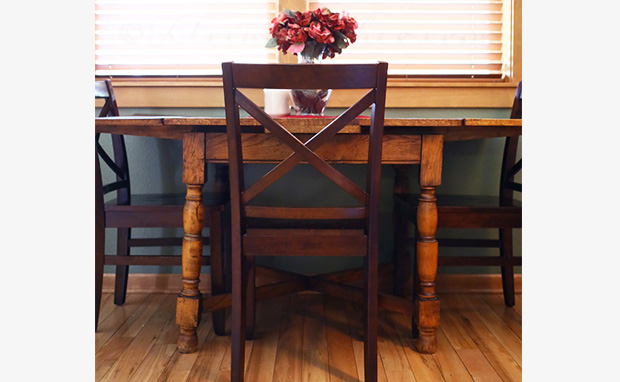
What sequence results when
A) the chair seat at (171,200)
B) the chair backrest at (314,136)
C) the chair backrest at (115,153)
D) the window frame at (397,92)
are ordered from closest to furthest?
the chair backrest at (314,136) → the chair seat at (171,200) → the chair backrest at (115,153) → the window frame at (397,92)

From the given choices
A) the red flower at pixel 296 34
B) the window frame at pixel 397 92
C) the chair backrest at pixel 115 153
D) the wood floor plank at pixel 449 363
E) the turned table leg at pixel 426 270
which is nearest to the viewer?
the wood floor plank at pixel 449 363

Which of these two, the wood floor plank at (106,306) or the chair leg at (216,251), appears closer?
the chair leg at (216,251)

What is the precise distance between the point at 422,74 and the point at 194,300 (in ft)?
4.76

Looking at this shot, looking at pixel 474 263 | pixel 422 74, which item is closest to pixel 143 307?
pixel 474 263

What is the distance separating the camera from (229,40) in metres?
2.32

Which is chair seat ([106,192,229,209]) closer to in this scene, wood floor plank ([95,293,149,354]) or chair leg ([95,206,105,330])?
chair leg ([95,206,105,330])

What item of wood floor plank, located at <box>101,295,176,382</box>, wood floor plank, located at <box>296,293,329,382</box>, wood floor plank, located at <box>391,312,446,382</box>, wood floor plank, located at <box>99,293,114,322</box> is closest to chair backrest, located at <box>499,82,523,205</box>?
wood floor plank, located at <box>391,312,446,382</box>

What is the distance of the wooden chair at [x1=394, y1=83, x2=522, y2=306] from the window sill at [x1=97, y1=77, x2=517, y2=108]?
0.65 feet

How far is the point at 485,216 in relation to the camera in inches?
70.6

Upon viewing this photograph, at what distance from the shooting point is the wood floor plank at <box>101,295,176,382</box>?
148 cm

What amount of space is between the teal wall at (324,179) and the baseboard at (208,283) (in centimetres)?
3

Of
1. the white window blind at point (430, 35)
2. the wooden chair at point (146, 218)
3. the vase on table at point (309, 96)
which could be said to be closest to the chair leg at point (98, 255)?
the wooden chair at point (146, 218)

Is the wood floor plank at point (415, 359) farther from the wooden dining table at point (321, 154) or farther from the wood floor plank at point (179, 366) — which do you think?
the wood floor plank at point (179, 366)

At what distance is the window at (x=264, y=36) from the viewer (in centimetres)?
230
